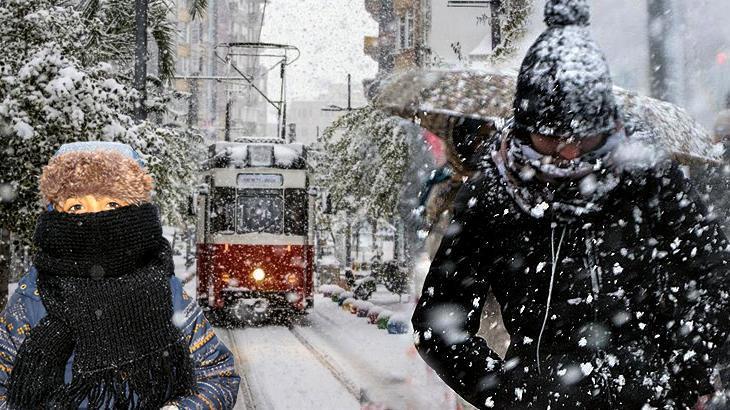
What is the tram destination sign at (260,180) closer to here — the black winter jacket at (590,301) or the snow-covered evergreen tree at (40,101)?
the snow-covered evergreen tree at (40,101)

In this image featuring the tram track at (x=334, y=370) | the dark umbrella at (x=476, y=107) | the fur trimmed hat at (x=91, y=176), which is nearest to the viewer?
the fur trimmed hat at (x=91, y=176)

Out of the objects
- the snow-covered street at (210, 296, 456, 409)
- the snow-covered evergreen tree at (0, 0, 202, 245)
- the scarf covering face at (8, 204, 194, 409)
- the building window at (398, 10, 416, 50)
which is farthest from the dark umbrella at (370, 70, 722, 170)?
the building window at (398, 10, 416, 50)

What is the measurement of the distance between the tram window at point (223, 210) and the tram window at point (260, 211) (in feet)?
0.38

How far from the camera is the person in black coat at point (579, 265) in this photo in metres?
2.02

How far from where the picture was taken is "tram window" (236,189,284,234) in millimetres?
18172

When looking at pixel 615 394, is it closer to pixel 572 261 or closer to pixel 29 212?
pixel 572 261

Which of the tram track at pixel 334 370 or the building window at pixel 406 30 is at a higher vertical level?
the building window at pixel 406 30

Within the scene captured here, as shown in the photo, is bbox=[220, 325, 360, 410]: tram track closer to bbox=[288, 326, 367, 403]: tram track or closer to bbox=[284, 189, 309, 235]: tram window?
bbox=[288, 326, 367, 403]: tram track

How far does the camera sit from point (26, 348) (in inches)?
98.9

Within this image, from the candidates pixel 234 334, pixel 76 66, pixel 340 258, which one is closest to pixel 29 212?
pixel 76 66

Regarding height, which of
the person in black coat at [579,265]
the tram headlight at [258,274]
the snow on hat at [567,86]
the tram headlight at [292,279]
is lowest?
the tram headlight at [292,279]

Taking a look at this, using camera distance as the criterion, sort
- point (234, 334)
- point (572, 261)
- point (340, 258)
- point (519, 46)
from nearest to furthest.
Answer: point (572, 261)
point (519, 46)
point (234, 334)
point (340, 258)

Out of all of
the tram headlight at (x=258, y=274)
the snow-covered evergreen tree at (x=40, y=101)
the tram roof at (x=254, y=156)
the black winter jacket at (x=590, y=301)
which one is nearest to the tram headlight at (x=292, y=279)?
the tram headlight at (x=258, y=274)

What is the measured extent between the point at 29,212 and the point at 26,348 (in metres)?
9.69
